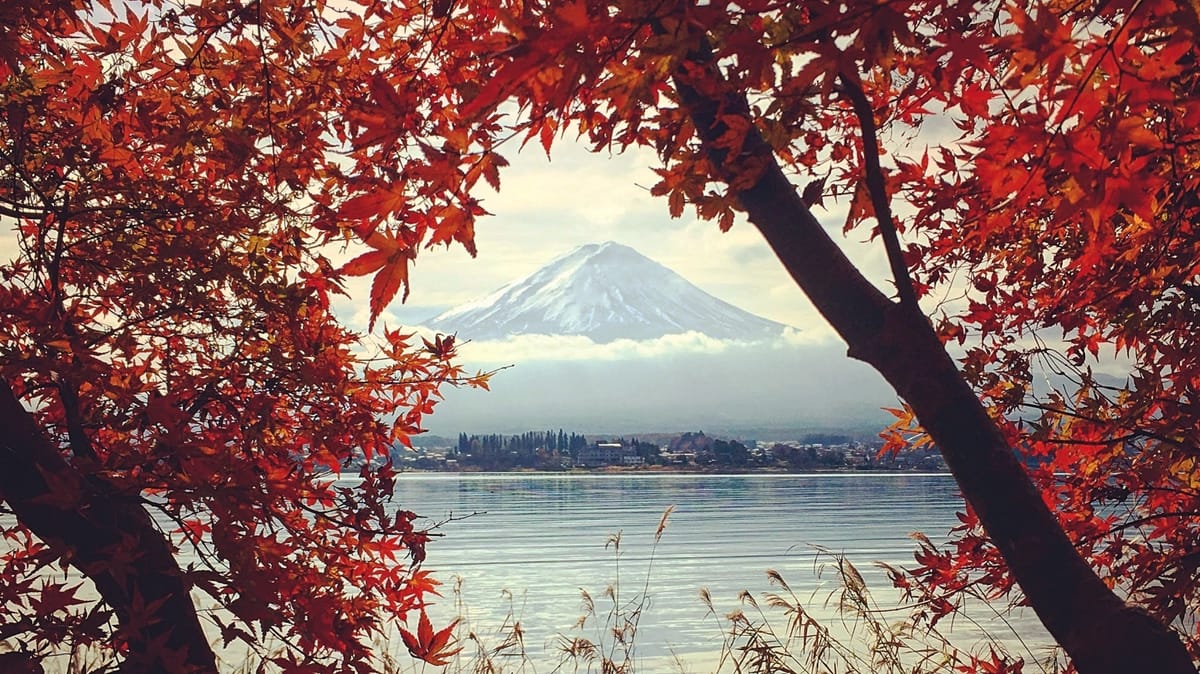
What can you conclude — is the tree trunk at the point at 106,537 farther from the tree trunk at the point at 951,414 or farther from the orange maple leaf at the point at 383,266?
the tree trunk at the point at 951,414

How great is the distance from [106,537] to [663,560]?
34.0 m

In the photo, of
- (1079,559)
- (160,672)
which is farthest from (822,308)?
(160,672)

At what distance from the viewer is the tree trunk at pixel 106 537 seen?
3.37 meters

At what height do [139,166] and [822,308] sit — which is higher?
[139,166]

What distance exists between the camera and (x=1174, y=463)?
3.88 metres

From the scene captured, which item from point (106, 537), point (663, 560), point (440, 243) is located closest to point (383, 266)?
point (440, 243)

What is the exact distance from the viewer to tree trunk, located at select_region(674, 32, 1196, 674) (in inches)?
81.2

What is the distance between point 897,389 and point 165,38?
10.6 feet

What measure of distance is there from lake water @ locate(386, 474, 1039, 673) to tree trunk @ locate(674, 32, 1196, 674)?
7.64ft

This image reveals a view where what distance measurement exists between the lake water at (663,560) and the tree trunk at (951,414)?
233 cm

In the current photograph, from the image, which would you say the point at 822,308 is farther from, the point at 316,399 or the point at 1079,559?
the point at 316,399

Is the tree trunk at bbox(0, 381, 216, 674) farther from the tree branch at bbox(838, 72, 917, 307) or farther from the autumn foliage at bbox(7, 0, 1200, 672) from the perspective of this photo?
the tree branch at bbox(838, 72, 917, 307)

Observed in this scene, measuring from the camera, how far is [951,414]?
85.7 inches

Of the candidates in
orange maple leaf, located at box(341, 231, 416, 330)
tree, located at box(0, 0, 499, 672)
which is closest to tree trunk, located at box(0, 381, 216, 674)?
tree, located at box(0, 0, 499, 672)
